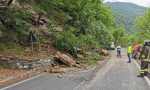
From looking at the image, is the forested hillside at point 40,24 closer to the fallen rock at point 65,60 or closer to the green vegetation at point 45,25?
the green vegetation at point 45,25

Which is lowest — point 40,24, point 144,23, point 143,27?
point 143,27

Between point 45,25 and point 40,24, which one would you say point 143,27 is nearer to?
point 45,25

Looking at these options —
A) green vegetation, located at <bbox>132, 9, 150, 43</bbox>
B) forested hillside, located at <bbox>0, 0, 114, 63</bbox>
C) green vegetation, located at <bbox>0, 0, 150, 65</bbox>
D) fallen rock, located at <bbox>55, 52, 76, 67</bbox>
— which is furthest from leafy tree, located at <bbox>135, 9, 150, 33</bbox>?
fallen rock, located at <bbox>55, 52, 76, 67</bbox>

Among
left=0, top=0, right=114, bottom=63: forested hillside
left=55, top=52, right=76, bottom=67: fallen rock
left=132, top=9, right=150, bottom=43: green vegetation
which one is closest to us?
left=55, top=52, right=76, bottom=67: fallen rock

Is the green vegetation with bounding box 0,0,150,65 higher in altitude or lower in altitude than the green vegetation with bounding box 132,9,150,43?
higher

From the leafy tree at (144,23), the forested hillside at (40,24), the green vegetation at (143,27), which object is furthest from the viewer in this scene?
the leafy tree at (144,23)

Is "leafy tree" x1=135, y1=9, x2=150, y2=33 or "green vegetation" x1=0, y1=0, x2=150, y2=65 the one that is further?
"leafy tree" x1=135, y1=9, x2=150, y2=33

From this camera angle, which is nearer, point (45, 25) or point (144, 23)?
point (45, 25)

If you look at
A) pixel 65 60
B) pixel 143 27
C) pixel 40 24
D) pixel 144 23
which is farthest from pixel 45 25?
pixel 143 27

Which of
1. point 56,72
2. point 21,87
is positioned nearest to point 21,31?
point 56,72

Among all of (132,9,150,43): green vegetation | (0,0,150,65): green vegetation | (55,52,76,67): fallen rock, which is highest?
(0,0,150,65): green vegetation

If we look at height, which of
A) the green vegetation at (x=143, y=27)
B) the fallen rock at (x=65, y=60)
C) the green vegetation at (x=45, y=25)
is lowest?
the green vegetation at (x=143, y=27)

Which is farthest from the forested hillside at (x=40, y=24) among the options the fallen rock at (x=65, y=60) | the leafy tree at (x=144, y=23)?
the leafy tree at (x=144, y=23)

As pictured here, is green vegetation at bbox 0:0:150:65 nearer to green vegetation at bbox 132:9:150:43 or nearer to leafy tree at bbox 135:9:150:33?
green vegetation at bbox 132:9:150:43
